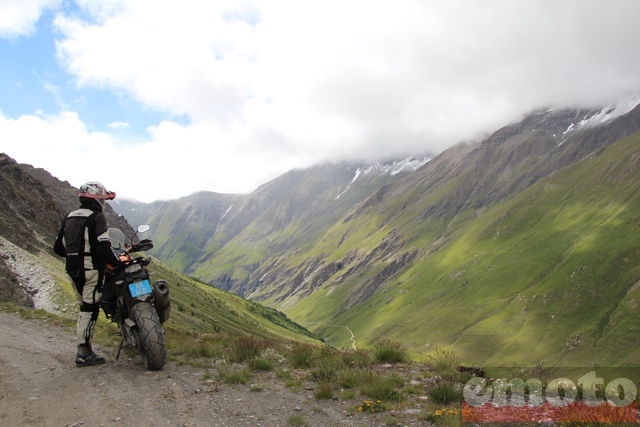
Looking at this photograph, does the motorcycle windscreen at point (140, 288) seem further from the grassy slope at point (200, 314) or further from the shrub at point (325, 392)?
the grassy slope at point (200, 314)

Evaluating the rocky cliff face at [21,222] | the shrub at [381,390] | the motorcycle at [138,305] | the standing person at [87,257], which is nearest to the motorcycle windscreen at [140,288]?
the motorcycle at [138,305]

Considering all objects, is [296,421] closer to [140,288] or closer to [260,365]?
[260,365]

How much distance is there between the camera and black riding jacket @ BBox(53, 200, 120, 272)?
11.1 m

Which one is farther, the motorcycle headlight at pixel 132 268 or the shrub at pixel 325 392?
the motorcycle headlight at pixel 132 268

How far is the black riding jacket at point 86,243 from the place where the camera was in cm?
1105

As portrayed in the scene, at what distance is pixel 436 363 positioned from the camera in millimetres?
11445

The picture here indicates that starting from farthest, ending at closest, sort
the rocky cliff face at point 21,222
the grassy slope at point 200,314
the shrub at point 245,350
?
the grassy slope at point 200,314
the rocky cliff face at point 21,222
the shrub at point 245,350

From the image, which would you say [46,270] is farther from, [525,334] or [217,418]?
[525,334]

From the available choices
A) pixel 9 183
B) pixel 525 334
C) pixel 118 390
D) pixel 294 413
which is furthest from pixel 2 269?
pixel 525 334

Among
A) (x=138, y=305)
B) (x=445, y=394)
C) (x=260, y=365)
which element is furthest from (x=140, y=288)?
(x=445, y=394)

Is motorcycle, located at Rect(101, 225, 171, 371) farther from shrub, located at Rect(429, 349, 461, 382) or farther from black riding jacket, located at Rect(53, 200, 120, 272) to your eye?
shrub, located at Rect(429, 349, 461, 382)

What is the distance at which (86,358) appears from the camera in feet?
37.2

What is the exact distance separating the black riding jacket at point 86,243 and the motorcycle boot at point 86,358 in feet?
7.25

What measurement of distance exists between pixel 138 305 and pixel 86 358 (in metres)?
2.23
